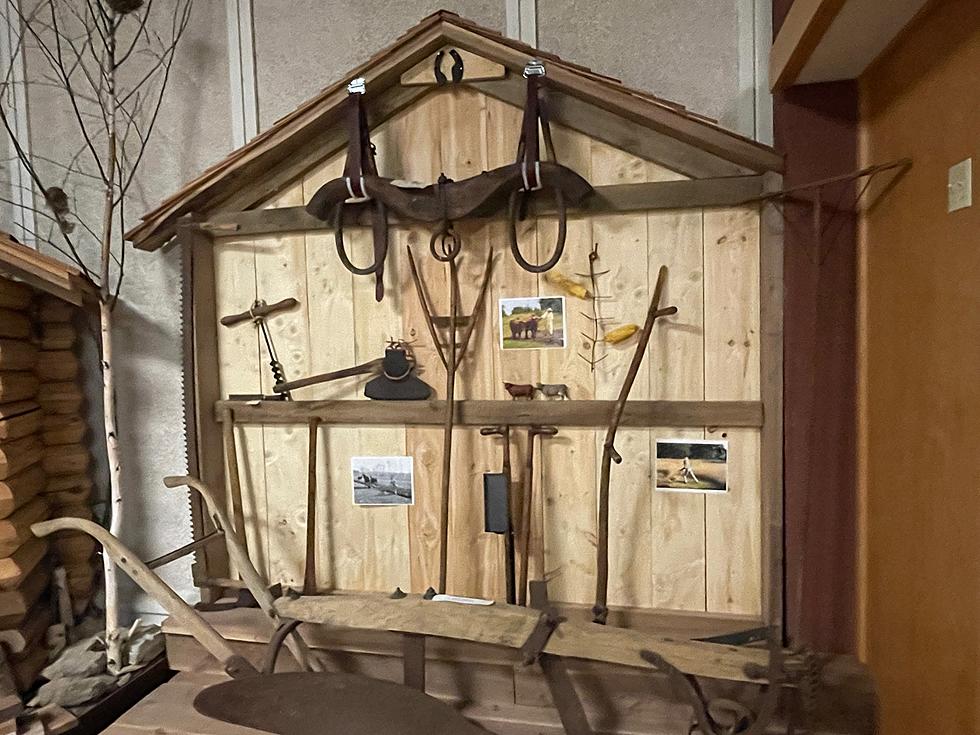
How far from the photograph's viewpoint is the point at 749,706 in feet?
5.69

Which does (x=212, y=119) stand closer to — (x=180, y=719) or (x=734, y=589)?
(x=180, y=719)

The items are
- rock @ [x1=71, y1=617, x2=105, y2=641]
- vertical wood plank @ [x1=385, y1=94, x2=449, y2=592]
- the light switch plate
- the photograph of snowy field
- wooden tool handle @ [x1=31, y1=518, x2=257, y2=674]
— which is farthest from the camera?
rock @ [x1=71, y1=617, x2=105, y2=641]

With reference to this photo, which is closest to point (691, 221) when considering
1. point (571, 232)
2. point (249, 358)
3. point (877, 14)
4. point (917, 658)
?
point (571, 232)

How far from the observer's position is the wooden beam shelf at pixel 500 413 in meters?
1.92

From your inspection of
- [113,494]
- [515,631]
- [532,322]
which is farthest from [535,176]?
[113,494]

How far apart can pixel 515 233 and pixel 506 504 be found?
2.47 feet

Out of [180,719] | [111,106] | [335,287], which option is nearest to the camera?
[180,719]

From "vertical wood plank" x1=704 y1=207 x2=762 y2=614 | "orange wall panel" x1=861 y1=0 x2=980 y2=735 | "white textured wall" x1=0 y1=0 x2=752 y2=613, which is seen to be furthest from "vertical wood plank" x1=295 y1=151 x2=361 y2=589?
"orange wall panel" x1=861 y1=0 x2=980 y2=735

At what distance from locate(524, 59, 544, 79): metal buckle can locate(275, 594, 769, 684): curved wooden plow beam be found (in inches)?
52.1

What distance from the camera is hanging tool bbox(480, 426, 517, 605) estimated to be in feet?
6.47

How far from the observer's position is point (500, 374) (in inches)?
81.4

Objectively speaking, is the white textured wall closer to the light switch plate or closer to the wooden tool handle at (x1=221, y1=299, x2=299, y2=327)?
the wooden tool handle at (x1=221, y1=299, x2=299, y2=327)

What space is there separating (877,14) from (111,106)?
7.20ft

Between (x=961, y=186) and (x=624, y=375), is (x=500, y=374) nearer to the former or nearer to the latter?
(x=624, y=375)
